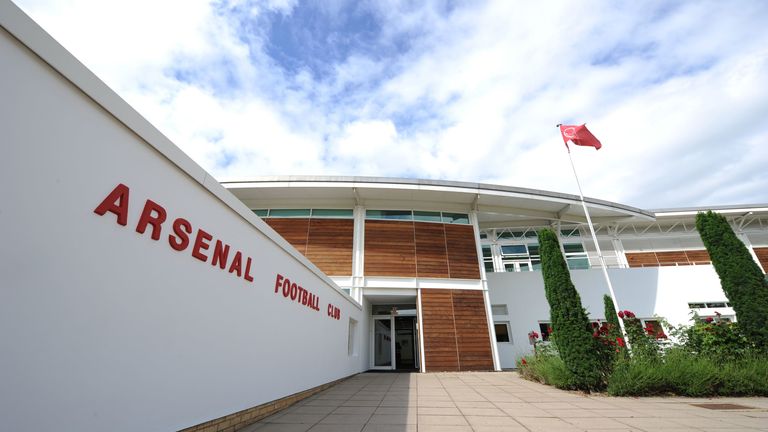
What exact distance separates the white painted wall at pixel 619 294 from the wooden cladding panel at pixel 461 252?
203 cm

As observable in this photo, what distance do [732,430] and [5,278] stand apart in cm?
658

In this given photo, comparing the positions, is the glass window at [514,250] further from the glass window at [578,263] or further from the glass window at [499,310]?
the glass window at [499,310]

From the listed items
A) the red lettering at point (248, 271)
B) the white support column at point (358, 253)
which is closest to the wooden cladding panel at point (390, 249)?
the white support column at point (358, 253)

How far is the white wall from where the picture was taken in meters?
1.63

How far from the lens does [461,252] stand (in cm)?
1199

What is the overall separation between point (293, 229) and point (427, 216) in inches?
219

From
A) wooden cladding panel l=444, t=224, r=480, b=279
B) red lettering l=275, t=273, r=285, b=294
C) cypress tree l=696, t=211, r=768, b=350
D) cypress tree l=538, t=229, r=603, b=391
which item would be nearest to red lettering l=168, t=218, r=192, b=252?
red lettering l=275, t=273, r=285, b=294

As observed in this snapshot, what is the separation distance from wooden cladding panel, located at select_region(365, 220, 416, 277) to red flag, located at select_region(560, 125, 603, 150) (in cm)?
656

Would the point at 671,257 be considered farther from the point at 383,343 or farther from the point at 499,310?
the point at 383,343

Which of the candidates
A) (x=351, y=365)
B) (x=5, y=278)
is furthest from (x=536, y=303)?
(x=5, y=278)

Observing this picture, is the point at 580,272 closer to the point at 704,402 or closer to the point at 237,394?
the point at 704,402

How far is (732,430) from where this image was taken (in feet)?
11.1

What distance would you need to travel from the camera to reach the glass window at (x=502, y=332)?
12391 mm

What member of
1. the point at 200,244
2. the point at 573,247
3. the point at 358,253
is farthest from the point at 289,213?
the point at 573,247
